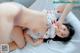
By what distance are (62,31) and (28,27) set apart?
17cm

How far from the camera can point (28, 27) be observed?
82cm

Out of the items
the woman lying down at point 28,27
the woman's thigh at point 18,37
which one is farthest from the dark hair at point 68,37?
the woman's thigh at point 18,37

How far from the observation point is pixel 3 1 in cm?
77

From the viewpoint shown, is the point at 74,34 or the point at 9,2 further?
the point at 74,34

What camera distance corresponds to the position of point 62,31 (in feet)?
2.72

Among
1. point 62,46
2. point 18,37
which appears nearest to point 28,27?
point 18,37

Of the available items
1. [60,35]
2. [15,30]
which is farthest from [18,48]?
[60,35]

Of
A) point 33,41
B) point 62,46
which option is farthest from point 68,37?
point 33,41

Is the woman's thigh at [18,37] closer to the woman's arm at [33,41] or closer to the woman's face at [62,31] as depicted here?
the woman's arm at [33,41]

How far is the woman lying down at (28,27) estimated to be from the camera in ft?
2.41

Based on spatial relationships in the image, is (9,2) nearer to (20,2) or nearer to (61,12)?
(20,2)

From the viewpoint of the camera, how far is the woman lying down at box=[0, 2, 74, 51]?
74 centimetres

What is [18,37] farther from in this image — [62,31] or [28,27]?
Result: [62,31]

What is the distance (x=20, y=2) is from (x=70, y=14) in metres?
0.24
